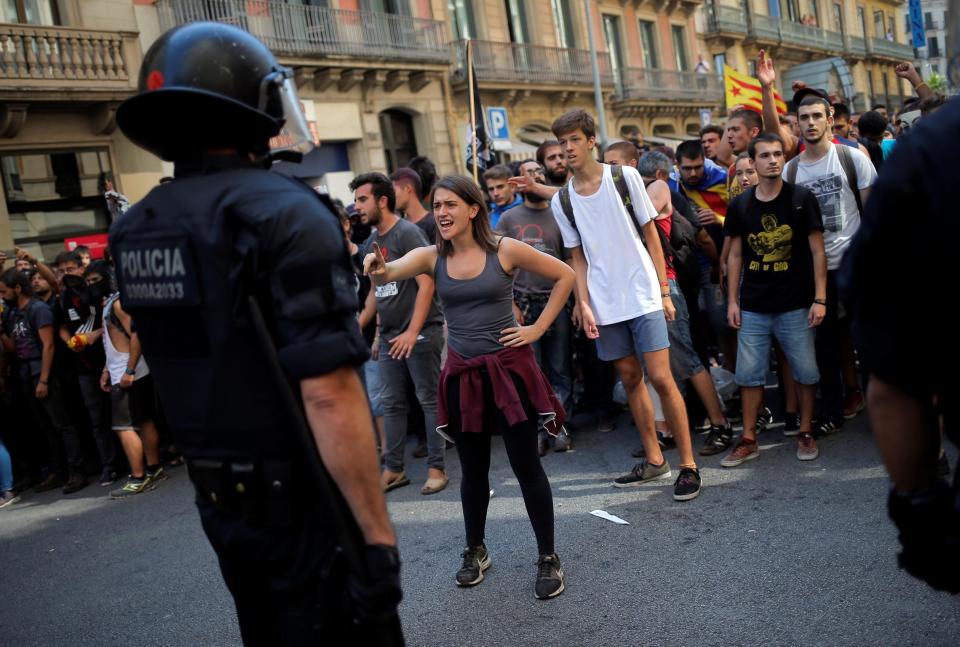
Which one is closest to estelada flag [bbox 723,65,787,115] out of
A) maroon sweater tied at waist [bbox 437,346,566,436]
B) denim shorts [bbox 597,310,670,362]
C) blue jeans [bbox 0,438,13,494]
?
denim shorts [bbox 597,310,670,362]

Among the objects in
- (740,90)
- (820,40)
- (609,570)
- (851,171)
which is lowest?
(609,570)

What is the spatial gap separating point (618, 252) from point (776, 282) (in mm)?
1045

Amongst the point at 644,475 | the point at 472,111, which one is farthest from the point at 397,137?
the point at 644,475

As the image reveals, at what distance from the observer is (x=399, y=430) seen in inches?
227

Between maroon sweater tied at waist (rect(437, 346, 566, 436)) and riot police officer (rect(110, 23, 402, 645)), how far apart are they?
5.86ft

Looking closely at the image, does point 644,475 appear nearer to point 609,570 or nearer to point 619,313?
point 619,313

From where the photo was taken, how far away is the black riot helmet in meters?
1.96

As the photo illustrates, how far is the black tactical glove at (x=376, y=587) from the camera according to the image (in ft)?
5.89

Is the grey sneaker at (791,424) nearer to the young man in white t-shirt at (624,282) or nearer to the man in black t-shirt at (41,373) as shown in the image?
the young man in white t-shirt at (624,282)

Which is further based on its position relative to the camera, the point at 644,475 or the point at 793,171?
the point at 793,171

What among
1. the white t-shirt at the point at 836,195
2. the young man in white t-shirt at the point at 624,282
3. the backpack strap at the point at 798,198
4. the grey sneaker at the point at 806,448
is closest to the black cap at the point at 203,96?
the young man in white t-shirt at the point at 624,282

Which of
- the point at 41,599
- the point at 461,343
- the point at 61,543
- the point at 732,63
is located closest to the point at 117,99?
the point at 61,543

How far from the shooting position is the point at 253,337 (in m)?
1.88

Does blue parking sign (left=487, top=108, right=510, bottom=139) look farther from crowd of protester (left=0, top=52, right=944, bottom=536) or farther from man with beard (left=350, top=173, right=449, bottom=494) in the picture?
man with beard (left=350, top=173, right=449, bottom=494)
